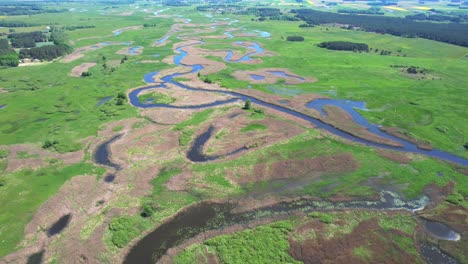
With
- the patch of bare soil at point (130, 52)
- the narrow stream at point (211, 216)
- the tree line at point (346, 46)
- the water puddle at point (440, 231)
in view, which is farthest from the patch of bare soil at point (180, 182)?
the tree line at point (346, 46)

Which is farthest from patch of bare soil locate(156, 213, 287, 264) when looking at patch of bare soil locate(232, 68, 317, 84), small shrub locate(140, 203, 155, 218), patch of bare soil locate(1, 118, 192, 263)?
patch of bare soil locate(232, 68, 317, 84)

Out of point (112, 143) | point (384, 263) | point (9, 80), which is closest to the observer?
point (384, 263)

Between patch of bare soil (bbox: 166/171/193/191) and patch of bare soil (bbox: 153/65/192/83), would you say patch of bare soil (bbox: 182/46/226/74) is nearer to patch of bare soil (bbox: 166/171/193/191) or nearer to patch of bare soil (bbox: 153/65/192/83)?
patch of bare soil (bbox: 153/65/192/83)

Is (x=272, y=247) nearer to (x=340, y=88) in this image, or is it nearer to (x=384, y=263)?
(x=384, y=263)

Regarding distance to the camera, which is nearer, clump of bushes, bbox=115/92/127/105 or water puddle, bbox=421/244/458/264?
water puddle, bbox=421/244/458/264

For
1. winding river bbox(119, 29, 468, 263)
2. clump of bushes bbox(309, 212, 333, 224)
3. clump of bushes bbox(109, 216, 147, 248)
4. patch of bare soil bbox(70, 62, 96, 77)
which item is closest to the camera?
winding river bbox(119, 29, 468, 263)

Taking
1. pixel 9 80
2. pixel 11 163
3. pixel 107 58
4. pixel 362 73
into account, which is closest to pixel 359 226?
pixel 11 163
